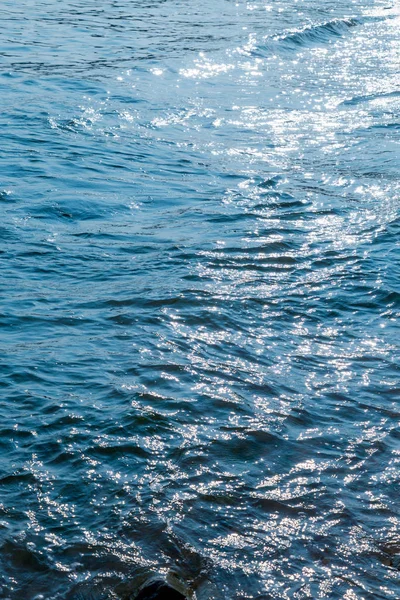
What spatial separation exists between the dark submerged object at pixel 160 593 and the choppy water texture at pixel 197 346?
192 mm

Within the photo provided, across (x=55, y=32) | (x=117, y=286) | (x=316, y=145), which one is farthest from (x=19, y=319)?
(x=55, y=32)

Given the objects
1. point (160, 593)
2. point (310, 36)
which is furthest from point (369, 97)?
point (160, 593)

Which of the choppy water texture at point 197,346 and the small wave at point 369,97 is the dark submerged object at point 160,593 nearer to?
the choppy water texture at point 197,346

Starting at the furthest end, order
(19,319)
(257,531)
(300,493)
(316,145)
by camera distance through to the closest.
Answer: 1. (316,145)
2. (19,319)
3. (300,493)
4. (257,531)

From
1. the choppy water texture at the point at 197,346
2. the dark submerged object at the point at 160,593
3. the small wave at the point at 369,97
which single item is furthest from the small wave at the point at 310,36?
the dark submerged object at the point at 160,593

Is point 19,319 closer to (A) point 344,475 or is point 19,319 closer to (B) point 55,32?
(A) point 344,475

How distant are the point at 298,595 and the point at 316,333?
3396 millimetres

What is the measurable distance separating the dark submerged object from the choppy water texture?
0.19 metres

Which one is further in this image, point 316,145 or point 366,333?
point 316,145

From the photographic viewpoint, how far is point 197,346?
23.4ft

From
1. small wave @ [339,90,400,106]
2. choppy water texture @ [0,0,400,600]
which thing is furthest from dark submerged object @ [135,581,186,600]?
small wave @ [339,90,400,106]

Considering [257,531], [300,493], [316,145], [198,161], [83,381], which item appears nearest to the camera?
[257,531]

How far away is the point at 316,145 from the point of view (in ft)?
46.9

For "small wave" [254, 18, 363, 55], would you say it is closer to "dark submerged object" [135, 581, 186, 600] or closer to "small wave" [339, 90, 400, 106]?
"small wave" [339, 90, 400, 106]
